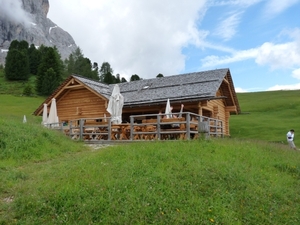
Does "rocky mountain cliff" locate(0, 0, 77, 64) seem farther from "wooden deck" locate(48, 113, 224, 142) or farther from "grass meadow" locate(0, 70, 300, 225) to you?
"grass meadow" locate(0, 70, 300, 225)

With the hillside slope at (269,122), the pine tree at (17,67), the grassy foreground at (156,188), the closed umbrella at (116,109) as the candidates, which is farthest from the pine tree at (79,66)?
the grassy foreground at (156,188)

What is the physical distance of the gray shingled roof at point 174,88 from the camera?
18281mm

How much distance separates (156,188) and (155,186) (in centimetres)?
7

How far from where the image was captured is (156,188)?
21.4 feet

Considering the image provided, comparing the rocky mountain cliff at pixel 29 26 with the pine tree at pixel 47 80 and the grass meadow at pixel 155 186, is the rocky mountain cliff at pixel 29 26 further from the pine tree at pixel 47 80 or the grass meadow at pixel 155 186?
the grass meadow at pixel 155 186

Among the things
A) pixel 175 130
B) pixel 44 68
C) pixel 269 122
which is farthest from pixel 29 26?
pixel 175 130

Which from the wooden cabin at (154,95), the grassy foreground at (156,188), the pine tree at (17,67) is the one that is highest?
the pine tree at (17,67)

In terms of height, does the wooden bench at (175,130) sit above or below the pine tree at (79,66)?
below

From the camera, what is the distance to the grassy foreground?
5.70 meters

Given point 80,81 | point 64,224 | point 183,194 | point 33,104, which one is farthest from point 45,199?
point 33,104

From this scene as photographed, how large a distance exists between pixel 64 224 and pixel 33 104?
39976mm

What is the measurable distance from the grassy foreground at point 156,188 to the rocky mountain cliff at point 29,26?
135m

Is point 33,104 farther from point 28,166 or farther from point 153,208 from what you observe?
point 153,208

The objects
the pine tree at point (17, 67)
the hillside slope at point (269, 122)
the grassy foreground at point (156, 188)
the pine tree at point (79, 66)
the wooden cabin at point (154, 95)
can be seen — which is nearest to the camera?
the grassy foreground at point (156, 188)
